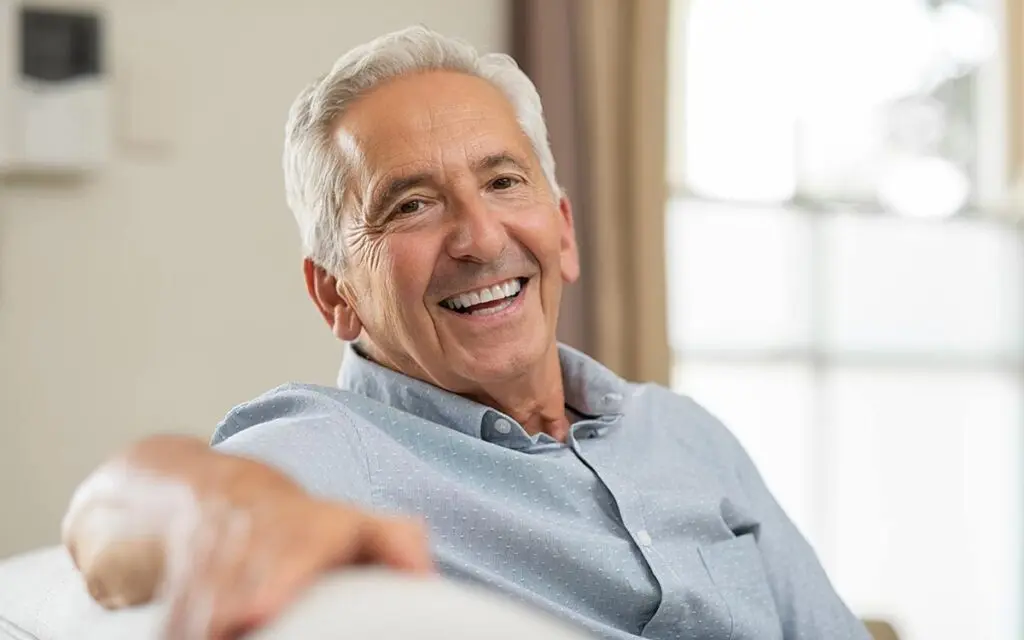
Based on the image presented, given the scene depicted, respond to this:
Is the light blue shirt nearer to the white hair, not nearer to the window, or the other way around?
the white hair

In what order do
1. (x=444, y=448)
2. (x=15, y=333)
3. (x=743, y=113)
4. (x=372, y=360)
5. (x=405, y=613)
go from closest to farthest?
(x=405, y=613) → (x=444, y=448) → (x=372, y=360) → (x=15, y=333) → (x=743, y=113)

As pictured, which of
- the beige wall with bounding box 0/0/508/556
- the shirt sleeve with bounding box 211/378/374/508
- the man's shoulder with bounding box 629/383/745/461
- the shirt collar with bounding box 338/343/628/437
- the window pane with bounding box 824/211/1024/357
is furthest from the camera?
the window pane with bounding box 824/211/1024/357

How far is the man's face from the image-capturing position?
1.61m

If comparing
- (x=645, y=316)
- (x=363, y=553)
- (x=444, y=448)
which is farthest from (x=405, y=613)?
(x=645, y=316)

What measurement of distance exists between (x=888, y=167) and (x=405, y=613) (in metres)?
3.57

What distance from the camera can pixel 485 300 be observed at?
64.2 inches

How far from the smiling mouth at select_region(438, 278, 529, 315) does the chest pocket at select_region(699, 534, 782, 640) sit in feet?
1.30

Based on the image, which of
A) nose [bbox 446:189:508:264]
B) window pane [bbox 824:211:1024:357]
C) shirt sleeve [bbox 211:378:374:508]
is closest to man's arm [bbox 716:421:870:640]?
nose [bbox 446:189:508:264]

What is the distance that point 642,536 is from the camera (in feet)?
5.17

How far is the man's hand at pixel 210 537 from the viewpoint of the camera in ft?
2.07

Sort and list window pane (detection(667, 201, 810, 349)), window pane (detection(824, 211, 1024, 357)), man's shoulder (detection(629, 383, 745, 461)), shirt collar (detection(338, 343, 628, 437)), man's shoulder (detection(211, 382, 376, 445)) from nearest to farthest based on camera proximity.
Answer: man's shoulder (detection(211, 382, 376, 445)) → shirt collar (detection(338, 343, 628, 437)) → man's shoulder (detection(629, 383, 745, 461)) → window pane (detection(667, 201, 810, 349)) → window pane (detection(824, 211, 1024, 357))

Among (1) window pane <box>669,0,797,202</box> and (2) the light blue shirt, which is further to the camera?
(1) window pane <box>669,0,797,202</box>

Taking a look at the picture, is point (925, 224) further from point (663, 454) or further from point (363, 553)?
point (363, 553)

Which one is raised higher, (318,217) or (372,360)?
(318,217)
